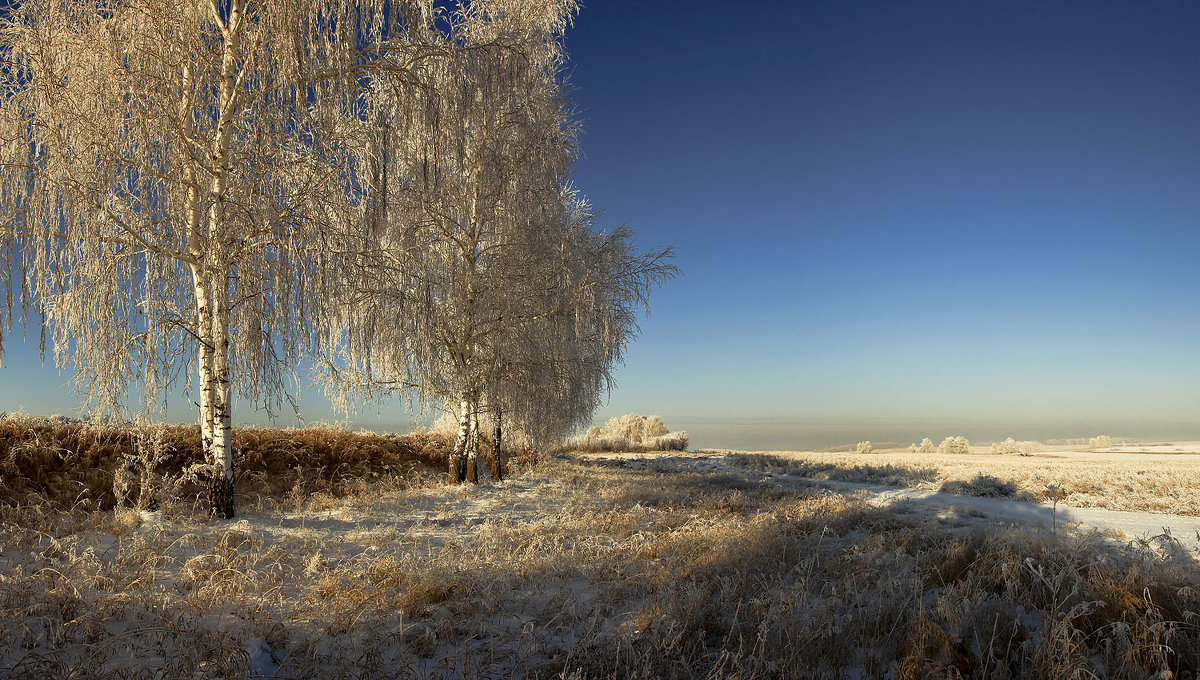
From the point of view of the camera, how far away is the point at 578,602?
419 cm

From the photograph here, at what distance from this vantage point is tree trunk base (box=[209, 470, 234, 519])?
6910mm

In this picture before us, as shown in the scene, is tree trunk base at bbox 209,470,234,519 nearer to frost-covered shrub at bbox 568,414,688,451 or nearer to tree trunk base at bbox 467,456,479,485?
tree trunk base at bbox 467,456,479,485

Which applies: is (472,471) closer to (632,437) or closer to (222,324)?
(222,324)

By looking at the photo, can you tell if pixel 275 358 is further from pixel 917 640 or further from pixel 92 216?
pixel 917 640

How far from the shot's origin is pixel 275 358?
653 centimetres

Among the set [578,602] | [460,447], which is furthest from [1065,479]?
[578,602]

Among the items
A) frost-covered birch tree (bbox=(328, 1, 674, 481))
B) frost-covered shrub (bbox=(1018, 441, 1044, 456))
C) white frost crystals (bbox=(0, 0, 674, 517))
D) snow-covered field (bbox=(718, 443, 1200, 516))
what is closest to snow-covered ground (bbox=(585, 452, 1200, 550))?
snow-covered field (bbox=(718, 443, 1200, 516))

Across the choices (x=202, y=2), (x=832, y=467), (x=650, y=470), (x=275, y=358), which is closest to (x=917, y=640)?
(x=275, y=358)

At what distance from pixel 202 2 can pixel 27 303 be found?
411 cm

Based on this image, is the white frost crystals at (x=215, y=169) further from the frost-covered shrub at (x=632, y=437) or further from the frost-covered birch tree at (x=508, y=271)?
the frost-covered shrub at (x=632, y=437)

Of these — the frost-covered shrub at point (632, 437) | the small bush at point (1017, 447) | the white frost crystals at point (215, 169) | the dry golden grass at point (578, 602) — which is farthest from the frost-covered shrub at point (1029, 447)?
the white frost crystals at point (215, 169)

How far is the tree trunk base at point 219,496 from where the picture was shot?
691cm

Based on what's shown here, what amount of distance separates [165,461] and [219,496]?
129 inches

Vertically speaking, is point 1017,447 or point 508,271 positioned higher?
point 508,271
